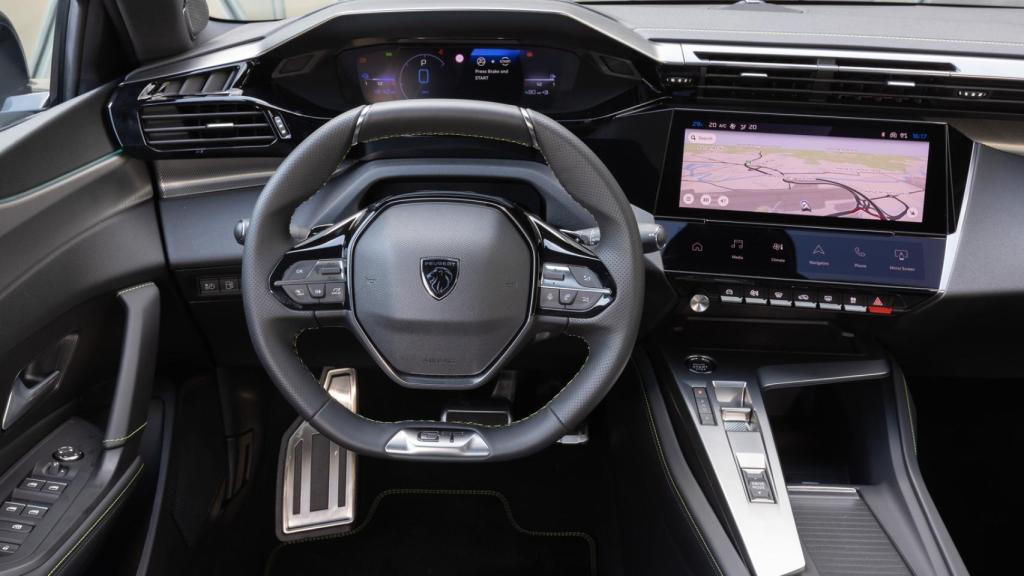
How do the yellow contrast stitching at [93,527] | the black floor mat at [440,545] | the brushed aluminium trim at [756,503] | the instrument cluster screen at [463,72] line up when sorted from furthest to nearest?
the black floor mat at [440,545] → the instrument cluster screen at [463,72] → the brushed aluminium trim at [756,503] → the yellow contrast stitching at [93,527]

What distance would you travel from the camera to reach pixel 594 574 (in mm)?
2080

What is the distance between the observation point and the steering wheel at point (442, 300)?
52.0 inches

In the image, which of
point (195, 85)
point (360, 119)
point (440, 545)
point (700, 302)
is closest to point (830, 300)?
point (700, 302)

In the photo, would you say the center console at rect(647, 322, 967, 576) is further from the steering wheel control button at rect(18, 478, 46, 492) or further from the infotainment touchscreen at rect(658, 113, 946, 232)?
the steering wheel control button at rect(18, 478, 46, 492)

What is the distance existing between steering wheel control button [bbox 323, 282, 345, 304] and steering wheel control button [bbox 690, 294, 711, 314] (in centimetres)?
70

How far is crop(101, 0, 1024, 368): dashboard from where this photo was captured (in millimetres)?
1478

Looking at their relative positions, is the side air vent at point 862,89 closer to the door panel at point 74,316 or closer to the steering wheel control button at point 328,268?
the steering wheel control button at point 328,268

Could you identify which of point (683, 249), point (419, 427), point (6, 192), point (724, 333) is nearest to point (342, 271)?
point (419, 427)

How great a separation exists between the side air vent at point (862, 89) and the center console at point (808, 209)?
38mm

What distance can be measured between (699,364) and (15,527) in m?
1.32

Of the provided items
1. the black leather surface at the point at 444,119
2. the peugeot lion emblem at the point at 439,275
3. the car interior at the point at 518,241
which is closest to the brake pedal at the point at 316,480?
the car interior at the point at 518,241

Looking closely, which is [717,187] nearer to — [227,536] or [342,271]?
[342,271]

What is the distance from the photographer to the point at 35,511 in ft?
4.59

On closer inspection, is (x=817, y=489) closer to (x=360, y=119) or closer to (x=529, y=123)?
(x=529, y=123)
